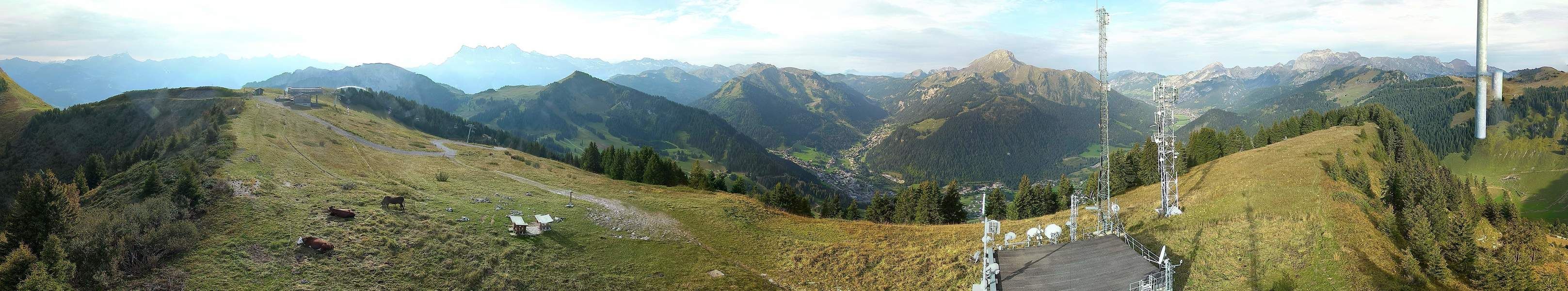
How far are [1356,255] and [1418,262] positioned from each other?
6.53 m

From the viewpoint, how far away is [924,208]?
76.0 meters

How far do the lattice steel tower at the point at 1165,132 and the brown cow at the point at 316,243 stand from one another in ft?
179

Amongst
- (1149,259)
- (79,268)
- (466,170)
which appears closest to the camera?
(79,268)

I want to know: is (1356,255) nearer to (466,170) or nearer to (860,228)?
(860,228)

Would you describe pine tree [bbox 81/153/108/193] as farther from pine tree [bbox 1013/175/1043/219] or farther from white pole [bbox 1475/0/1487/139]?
pine tree [bbox 1013/175/1043/219]

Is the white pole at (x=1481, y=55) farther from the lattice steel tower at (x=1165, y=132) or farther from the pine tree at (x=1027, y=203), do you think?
the pine tree at (x=1027, y=203)

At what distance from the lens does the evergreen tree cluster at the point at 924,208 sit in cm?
7562

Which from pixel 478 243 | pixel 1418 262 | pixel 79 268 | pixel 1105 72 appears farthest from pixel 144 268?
pixel 1418 262

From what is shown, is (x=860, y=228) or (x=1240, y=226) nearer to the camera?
(x=1240, y=226)

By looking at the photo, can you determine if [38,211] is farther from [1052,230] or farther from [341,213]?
[1052,230]

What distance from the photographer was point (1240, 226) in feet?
130

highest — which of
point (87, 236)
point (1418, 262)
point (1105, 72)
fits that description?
point (1105, 72)

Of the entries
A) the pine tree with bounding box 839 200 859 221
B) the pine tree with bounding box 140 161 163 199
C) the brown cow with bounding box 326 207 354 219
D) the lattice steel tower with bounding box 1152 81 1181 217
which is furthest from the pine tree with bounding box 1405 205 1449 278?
the pine tree with bounding box 140 161 163 199

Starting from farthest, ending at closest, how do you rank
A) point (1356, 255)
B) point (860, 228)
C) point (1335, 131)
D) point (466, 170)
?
point (1335, 131) → point (466, 170) → point (860, 228) → point (1356, 255)
